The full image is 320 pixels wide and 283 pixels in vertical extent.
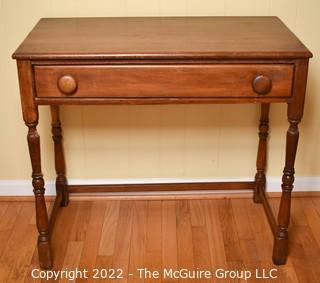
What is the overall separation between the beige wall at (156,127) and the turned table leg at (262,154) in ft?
0.16

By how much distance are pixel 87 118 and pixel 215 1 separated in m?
0.68

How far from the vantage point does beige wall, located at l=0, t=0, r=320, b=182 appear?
6.30ft

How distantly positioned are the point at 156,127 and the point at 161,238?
451 millimetres

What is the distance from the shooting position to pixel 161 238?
1.97m

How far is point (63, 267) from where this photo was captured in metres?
1.82

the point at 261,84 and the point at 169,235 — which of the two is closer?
the point at 261,84

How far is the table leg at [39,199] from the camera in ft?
5.23

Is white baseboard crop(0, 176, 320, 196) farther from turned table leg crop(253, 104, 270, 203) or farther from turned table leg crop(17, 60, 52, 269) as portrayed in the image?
turned table leg crop(17, 60, 52, 269)

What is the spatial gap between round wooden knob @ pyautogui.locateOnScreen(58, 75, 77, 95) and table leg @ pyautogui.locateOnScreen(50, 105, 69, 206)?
20.5 inches

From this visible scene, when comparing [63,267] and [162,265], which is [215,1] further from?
[63,267]

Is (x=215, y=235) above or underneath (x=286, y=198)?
underneath

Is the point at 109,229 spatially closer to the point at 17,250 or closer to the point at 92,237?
the point at 92,237

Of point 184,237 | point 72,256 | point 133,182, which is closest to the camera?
point 72,256

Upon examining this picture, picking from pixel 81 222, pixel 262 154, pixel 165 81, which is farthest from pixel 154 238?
pixel 165 81
